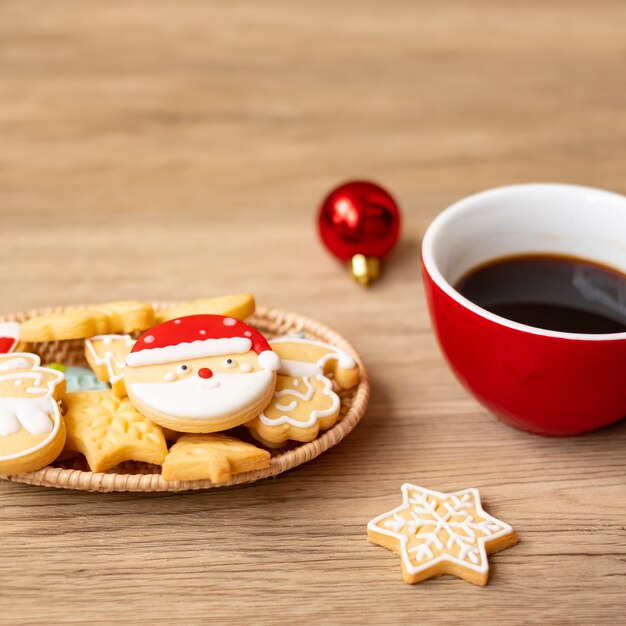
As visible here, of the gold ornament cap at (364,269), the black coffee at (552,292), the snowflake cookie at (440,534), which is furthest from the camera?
the gold ornament cap at (364,269)

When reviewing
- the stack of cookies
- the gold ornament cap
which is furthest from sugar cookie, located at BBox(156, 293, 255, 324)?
the gold ornament cap

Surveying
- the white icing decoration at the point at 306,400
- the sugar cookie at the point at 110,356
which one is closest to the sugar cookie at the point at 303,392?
the white icing decoration at the point at 306,400

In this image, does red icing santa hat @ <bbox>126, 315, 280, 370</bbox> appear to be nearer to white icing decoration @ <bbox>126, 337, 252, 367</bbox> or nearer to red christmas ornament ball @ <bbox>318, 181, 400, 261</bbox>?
white icing decoration @ <bbox>126, 337, 252, 367</bbox>

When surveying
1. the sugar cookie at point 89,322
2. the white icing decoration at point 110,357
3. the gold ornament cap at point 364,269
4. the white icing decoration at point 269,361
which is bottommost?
the gold ornament cap at point 364,269

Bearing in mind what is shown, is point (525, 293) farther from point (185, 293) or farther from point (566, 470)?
point (185, 293)

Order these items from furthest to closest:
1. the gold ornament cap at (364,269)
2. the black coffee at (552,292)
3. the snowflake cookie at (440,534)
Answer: the gold ornament cap at (364,269), the black coffee at (552,292), the snowflake cookie at (440,534)

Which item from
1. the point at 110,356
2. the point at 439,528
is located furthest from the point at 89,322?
the point at 439,528

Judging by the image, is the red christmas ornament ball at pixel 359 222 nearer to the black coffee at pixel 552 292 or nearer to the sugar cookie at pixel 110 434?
the black coffee at pixel 552 292
